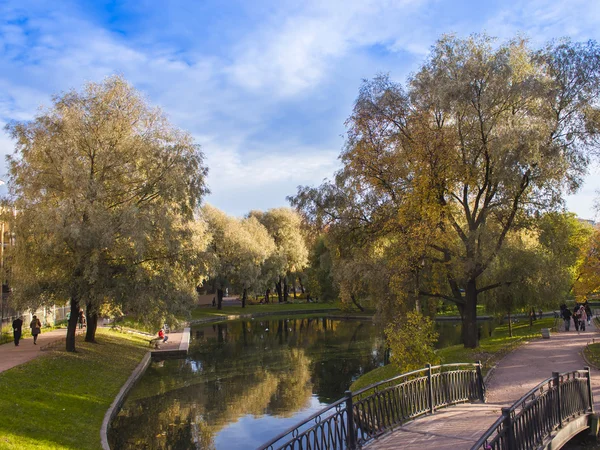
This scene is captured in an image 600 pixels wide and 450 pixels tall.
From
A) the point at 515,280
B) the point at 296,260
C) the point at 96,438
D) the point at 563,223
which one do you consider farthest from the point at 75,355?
the point at 296,260

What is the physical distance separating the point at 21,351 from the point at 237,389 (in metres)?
10.6

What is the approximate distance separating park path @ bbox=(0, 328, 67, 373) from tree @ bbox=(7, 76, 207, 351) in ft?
6.43

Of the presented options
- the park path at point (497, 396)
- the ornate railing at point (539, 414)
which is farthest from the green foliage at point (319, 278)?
the ornate railing at point (539, 414)

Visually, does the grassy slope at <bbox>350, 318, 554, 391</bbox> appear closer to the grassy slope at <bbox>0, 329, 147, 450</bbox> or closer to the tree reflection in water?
the tree reflection in water

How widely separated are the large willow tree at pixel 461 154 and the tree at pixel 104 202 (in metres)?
6.24

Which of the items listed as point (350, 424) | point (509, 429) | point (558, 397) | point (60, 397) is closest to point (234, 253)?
point (60, 397)

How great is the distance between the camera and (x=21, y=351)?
929 inches

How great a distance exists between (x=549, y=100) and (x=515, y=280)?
7.99 m

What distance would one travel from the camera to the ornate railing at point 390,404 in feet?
28.0

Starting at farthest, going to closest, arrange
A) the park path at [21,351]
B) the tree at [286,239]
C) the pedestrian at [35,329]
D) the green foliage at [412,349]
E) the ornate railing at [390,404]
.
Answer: the tree at [286,239] < the pedestrian at [35,329] < the park path at [21,351] < the green foliage at [412,349] < the ornate railing at [390,404]

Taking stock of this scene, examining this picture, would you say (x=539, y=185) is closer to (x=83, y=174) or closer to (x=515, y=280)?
(x=515, y=280)

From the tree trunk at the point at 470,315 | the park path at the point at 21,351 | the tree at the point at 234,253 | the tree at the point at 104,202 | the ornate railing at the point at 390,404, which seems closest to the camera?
the ornate railing at the point at 390,404

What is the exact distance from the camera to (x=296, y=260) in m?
71.4

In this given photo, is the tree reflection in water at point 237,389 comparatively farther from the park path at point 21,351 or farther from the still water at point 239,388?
the park path at point 21,351
